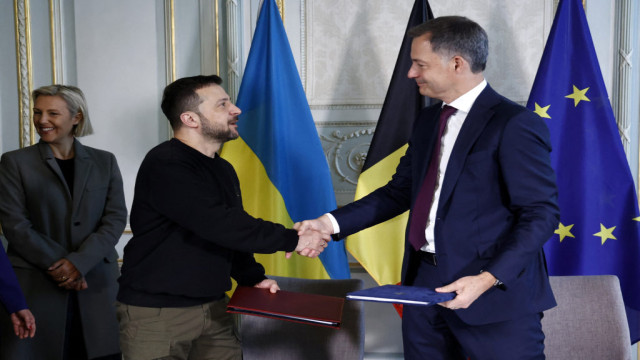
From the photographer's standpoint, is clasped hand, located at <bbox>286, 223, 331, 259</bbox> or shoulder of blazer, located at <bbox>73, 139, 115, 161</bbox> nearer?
clasped hand, located at <bbox>286, 223, 331, 259</bbox>

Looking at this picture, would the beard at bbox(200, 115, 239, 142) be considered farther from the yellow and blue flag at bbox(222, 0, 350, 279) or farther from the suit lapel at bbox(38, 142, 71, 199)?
the suit lapel at bbox(38, 142, 71, 199)

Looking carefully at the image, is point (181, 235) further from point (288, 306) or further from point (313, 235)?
point (313, 235)

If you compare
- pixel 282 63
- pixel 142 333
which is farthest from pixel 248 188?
pixel 142 333

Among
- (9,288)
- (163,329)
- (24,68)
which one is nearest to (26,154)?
Answer: (9,288)

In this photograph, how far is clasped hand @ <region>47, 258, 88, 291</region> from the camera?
2.45 meters

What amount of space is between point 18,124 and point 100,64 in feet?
2.16

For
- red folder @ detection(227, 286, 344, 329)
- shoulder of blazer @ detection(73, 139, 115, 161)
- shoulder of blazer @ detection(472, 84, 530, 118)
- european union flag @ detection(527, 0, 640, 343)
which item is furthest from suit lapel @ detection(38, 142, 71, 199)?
european union flag @ detection(527, 0, 640, 343)

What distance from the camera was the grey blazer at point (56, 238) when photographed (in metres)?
2.47

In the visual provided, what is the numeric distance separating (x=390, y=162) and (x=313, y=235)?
884 mm

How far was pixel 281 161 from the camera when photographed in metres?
2.86

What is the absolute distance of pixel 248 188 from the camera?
115 inches

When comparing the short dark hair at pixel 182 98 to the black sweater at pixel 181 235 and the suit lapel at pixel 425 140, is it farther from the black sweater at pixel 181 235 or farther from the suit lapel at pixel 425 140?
the suit lapel at pixel 425 140

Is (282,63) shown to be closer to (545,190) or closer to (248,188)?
(248,188)

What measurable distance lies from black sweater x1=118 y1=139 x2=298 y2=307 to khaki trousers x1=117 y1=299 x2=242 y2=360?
31mm
